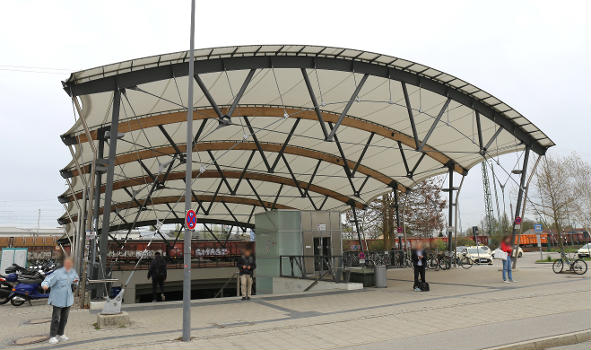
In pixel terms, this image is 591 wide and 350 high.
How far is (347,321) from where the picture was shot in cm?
861

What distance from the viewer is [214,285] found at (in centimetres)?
3023

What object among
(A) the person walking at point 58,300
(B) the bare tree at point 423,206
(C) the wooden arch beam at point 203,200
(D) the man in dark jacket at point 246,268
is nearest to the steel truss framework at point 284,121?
(C) the wooden arch beam at point 203,200

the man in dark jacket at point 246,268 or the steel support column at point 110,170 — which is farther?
the man in dark jacket at point 246,268

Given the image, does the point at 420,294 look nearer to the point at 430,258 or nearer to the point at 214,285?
the point at 430,258

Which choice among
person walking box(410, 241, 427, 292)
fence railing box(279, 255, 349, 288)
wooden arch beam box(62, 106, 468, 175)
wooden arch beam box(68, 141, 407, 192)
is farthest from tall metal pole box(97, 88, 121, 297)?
person walking box(410, 241, 427, 292)

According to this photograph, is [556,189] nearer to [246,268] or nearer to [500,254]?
[500,254]

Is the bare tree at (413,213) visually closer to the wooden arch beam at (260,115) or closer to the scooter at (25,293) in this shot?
the wooden arch beam at (260,115)

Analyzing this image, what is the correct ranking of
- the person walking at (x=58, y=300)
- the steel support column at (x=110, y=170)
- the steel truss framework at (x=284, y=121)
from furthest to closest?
the steel truss framework at (x=284, y=121), the steel support column at (x=110, y=170), the person walking at (x=58, y=300)

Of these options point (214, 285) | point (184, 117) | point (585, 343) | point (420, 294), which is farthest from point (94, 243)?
Result: point (214, 285)

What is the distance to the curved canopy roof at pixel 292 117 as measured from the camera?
1325cm

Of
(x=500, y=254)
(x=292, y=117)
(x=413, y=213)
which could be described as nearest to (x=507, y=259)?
(x=500, y=254)

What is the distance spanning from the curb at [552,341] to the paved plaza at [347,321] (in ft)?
0.67

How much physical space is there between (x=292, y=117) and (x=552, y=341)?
1363cm

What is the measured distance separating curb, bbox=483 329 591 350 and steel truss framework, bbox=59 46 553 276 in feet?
26.9
